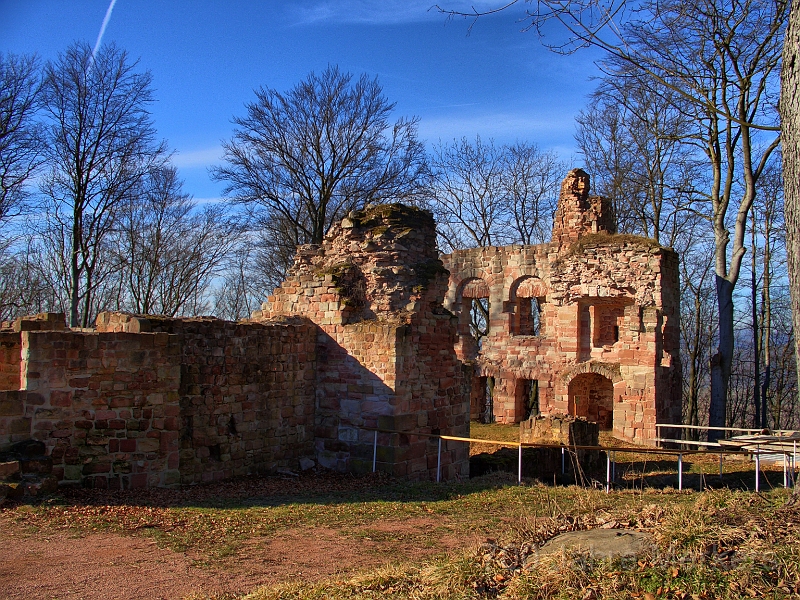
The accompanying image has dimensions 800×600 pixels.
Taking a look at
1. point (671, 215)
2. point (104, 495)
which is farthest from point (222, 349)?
point (671, 215)

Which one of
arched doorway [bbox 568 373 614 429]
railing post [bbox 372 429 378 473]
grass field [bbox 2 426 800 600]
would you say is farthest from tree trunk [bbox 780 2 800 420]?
arched doorway [bbox 568 373 614 429]

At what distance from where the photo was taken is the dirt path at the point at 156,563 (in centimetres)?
516

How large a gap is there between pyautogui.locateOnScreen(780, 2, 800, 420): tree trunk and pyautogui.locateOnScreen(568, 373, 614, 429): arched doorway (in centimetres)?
1728

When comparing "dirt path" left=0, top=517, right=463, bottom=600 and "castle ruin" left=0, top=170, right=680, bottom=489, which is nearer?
"dirt path" left=0, top=517, right=463, bottom=600

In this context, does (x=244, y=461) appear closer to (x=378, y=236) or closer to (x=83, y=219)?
(x=378, y=236)

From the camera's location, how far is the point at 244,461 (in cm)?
1016

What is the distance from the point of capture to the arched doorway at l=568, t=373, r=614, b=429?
21.9 metres

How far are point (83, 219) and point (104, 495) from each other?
15808 mm

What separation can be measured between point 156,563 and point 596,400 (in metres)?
18.4

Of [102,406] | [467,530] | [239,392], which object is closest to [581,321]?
[239,392]

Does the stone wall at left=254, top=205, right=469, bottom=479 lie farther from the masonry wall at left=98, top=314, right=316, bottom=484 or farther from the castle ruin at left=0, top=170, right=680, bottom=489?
the masonry wall at left=98, top=314, right=316, bottom=484

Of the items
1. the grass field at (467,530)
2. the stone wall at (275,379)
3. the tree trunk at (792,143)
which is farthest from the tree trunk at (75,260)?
the tree trunk at (792,143)

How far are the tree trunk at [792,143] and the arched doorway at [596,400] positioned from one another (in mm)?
17276

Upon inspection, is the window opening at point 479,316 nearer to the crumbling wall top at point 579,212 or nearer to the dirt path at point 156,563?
the crumbling wall top at point 579,212
